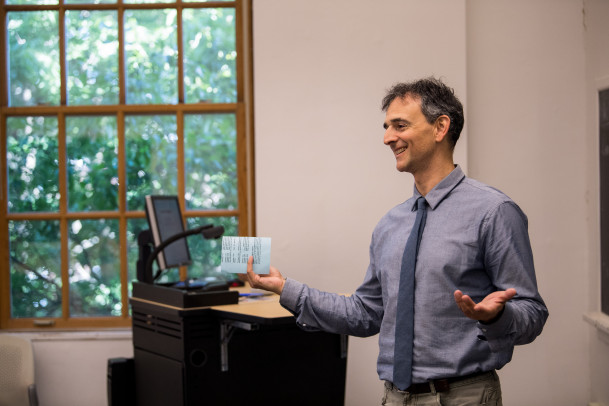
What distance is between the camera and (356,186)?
3609 millimetres

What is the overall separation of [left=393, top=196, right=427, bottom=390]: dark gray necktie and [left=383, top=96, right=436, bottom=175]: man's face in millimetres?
162

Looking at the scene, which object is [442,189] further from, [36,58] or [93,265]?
[36,58]

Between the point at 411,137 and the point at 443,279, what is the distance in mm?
364

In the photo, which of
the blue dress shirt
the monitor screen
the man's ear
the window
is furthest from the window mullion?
the man's ear

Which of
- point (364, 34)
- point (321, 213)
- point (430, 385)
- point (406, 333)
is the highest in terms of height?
point (364, 34)

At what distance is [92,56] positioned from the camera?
3809mm

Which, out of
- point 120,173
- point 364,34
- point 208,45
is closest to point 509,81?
point 364,34

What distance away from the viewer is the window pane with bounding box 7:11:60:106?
150 inches

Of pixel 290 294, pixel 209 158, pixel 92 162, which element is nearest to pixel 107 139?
pixel 92 162

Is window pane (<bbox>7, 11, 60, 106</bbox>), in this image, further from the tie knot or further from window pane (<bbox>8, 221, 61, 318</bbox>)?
the tie knot

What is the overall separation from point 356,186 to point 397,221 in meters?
1.81

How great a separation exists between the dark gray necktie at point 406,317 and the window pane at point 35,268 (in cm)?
265

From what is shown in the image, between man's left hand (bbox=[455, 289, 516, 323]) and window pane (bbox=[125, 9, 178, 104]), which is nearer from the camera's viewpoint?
man's left hand (bbox=[455, 289, 516, 323])

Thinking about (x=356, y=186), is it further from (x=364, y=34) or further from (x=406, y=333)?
(x=406, y=333)
